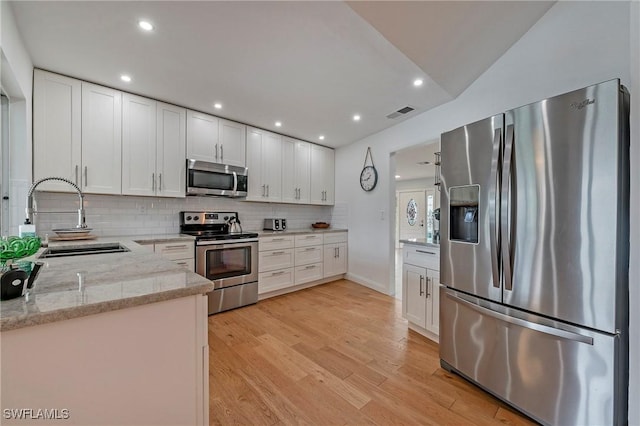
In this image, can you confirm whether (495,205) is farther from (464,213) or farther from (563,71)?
(563,71)

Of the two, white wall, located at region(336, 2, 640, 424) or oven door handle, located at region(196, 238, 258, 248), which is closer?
white wall, located at region(336, 2, 640, 424)

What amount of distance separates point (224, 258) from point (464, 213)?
2.55 m

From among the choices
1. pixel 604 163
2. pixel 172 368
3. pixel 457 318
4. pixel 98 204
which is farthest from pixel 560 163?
pixel 98 204

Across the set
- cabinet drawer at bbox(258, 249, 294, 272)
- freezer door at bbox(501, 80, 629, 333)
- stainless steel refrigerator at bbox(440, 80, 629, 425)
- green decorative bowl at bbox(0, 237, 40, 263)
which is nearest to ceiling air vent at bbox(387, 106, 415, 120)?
stainless steel refrigerator at bbox(440, 80, 629, 425)

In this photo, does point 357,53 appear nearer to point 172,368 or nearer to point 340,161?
point 172,368

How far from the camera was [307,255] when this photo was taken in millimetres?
3938

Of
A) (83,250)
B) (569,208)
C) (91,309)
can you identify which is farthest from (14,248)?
(569,208)

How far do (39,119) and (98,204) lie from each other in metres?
0.88

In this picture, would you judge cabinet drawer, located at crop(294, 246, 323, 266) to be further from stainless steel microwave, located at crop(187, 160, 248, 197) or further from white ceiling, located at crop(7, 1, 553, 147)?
white ceiling, located at crop(7, 1, 553, 147)

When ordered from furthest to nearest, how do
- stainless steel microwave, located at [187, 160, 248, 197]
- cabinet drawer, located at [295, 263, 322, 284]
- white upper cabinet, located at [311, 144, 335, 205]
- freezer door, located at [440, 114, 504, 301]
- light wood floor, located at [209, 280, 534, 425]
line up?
white upper cabinet, located at [311, 144, 335, 205] < cabinet drawer, located at [295, 263, 322, 284] < stainless steel microwave, located at [187, 160, 248, 197] < freezer door, located at [440, 114, 504, 301] < light wood floor, located at [209, 280, 534, 425]

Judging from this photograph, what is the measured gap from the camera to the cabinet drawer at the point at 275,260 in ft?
11.2

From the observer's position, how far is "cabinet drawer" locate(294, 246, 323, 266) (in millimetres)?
3824

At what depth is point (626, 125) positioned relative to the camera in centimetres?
122

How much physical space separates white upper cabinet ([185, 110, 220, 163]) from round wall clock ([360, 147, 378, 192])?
223 centimetres
